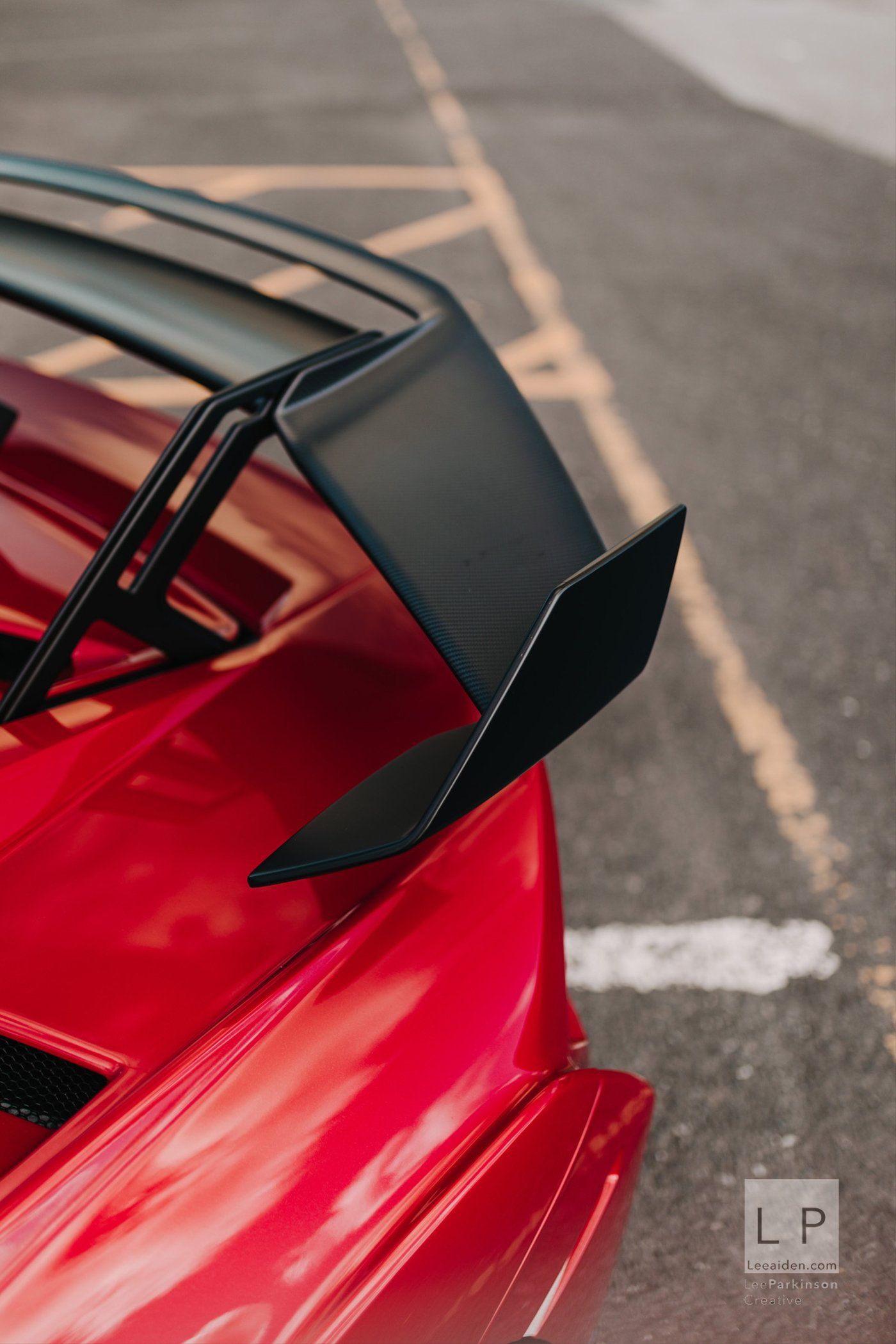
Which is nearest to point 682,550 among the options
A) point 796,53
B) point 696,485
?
point 696,485

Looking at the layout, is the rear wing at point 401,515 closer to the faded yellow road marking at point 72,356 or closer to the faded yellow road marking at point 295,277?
the faded yellow road marking at point 295,277

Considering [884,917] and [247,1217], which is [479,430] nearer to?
[247,1217]

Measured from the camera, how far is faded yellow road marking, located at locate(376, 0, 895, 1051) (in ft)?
9.25

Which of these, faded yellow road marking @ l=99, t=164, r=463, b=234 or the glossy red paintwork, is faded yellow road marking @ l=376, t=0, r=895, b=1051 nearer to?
faded yellow road marking @ l=99, t=164, r=463, b=234

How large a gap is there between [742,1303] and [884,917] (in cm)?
102

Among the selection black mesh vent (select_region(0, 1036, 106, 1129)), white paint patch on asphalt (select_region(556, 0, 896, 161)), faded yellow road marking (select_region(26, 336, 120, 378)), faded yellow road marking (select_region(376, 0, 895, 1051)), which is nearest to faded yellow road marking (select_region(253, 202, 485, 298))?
faded yellow road marking (select_region(376, 0, 895, 1051))

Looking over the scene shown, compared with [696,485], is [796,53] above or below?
above

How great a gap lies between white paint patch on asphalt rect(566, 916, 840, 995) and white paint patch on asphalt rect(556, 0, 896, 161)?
7.86 metres

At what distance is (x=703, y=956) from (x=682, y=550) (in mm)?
1926

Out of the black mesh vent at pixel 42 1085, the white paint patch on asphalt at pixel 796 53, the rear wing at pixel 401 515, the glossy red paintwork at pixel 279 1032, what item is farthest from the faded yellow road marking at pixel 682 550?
the white paint patch on asphalt at pixel 796 53

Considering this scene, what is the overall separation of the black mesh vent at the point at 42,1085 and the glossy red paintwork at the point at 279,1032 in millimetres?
19

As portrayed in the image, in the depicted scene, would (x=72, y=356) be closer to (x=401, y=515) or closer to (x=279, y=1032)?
(x=401, y=515)

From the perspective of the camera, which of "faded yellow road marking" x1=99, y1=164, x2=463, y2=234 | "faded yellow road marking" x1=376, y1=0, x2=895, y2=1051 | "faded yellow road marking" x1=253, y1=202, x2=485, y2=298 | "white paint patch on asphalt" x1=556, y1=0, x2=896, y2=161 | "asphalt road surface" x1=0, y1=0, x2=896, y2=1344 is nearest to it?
"asphalt road surface" x1=0, y1=0, x2=896, y2=1344

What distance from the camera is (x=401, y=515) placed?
4.02ft
